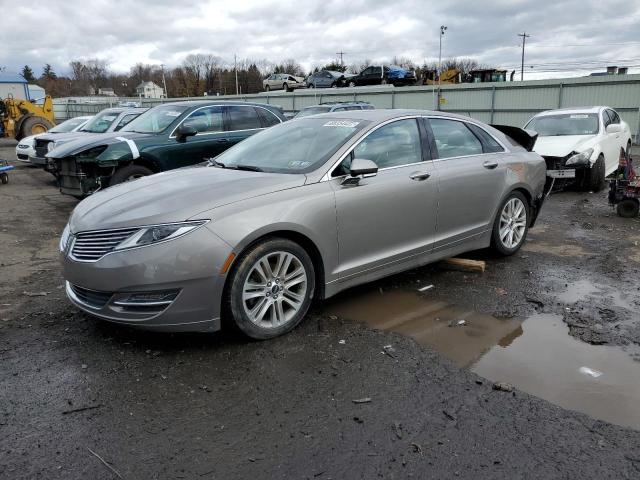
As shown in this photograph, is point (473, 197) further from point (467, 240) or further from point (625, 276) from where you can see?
point (625, 276)

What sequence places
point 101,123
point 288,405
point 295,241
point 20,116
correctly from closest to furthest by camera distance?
point 288,405 → point 295,241 → point 101,123 → point 20,116

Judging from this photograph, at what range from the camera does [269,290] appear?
387 centimetres

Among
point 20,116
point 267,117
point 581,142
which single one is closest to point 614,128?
point 581,142

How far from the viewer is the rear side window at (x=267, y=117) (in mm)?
9986

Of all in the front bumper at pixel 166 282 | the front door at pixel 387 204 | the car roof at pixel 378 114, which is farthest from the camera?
the car roof at pixel 378 114

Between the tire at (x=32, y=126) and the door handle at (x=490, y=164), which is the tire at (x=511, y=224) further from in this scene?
the tire at (x=32, y=126)

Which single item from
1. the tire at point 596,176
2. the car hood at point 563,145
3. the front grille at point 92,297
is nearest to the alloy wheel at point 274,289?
the front grille at point 92,297

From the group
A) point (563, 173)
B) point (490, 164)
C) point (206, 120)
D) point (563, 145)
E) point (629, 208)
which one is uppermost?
point (206, 120)

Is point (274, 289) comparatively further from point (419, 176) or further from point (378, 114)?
point (378, 114)

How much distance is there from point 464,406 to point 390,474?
0.78m

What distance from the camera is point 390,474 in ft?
8.16

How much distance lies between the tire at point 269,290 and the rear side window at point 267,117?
21.2 feet

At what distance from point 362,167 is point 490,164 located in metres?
2.04

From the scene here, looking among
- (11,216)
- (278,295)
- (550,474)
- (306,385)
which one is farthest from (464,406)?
(11,216)
